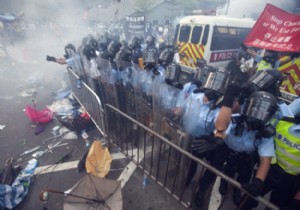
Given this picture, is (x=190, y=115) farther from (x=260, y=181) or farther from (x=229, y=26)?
(x=229, y=26)

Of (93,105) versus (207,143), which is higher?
(207,143)

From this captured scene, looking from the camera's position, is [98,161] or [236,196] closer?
[236,196]

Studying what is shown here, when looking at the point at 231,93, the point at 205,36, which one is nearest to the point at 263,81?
the point at 231,93

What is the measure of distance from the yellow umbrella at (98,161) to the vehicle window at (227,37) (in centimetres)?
701

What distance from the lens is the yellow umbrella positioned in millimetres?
3695

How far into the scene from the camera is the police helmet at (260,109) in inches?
82.4

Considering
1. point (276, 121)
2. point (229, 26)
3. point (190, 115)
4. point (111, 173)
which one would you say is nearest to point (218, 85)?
point (190, 115)

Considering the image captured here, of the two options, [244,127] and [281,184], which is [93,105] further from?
[281,184]

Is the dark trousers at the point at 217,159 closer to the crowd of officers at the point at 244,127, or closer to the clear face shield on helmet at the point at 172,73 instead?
the crowd of officers at the point at 244,127

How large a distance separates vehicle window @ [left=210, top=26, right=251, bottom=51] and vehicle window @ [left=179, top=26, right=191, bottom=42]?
50.4 inches

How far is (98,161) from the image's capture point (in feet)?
12.6

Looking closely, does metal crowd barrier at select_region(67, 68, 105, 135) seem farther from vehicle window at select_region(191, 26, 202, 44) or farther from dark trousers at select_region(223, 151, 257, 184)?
vehicle window at select_region(191, 26, 202, 44)

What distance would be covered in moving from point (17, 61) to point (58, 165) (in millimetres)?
12404

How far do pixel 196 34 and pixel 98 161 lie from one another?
24.2 feet
